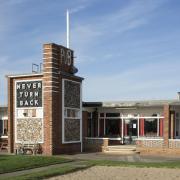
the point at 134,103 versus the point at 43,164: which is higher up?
the point at 134,103

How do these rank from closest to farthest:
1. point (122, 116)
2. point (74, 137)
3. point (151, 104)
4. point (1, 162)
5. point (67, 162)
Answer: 1. point (1, 162)
2. point (67, 162)
3. point (74, 137)
4. point (151, 104)
5. point (122, 116)

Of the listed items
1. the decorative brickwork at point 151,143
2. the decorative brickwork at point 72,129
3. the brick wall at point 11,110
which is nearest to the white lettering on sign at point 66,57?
the brick wall at point 11,110

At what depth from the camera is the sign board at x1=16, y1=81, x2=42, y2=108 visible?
1174 inches

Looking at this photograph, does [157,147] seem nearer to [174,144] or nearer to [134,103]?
[174,144]

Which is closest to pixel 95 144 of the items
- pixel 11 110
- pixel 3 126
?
pixel 11 110

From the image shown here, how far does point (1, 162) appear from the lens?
21703mm

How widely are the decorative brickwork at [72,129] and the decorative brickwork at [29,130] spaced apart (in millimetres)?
1875

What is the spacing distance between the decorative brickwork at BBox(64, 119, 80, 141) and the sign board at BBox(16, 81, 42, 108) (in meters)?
2.46

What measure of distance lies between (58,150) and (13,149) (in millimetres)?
3405

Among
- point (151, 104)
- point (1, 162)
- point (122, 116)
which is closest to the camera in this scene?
point (1, 162)

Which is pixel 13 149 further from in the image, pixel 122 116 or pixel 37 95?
pixel 122 116

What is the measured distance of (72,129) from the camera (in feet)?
103

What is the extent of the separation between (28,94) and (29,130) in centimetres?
241

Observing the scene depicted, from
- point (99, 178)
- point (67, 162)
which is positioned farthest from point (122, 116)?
point (99, 178)
